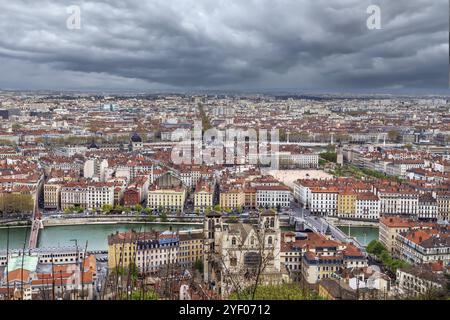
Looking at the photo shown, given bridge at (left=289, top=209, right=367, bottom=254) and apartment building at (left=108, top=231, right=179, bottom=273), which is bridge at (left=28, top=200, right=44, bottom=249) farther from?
bridge at (left=289, top=209, right=367, bottom=254)

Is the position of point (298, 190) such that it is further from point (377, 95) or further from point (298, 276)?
point (377, 95)

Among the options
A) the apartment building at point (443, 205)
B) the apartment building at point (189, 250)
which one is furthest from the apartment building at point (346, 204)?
the apartment building at point (189, 250)

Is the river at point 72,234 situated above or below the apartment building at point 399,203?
below

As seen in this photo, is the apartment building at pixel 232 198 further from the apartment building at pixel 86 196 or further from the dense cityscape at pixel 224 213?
the apartment building at pixel 86 196

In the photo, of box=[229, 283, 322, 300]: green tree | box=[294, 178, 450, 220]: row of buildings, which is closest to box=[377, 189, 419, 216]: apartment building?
box=[294, 178, 450, 220]: row of buildings

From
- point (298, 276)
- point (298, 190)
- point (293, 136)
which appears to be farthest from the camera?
point (293, 136)
